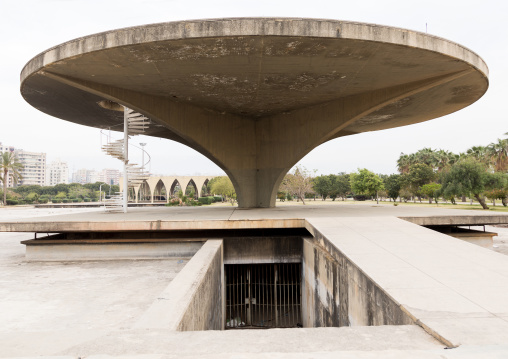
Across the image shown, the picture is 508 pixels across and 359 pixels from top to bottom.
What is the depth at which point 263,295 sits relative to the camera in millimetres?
12484

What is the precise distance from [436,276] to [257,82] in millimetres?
9994

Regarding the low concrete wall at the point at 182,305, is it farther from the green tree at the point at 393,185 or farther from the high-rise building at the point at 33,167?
the high-rise building at the point at 33,167

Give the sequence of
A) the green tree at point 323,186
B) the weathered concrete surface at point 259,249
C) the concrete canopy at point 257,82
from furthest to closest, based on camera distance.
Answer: the green tree at point 323,186, the weathered concrete surface at point 259,249, the concrete canopy at point 257,82

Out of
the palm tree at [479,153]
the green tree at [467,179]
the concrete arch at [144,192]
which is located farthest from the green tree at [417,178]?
the concrete arch at [144,192]

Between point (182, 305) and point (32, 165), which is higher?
point (32, 165)

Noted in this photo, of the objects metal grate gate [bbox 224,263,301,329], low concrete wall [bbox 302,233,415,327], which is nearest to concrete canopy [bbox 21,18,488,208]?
low concrete wall [bbox 302,233,415,327]

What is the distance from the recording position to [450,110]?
18.6m

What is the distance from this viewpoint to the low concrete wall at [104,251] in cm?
1162

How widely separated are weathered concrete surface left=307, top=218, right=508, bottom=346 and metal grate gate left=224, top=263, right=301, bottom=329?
4591mm

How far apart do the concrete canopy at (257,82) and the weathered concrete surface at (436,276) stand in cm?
546

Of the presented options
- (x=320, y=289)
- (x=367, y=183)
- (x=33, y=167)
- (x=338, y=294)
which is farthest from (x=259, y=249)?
(x=33, y=167)

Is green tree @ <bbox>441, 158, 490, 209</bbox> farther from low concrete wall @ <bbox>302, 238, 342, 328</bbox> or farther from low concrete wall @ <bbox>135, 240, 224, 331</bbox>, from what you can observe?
low concrete wall @ <bbox>135, 240, 224, 331</bbox>

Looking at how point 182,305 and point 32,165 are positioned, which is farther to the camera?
point 32,165

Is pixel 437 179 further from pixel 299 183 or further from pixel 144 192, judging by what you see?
pixel 144 192
